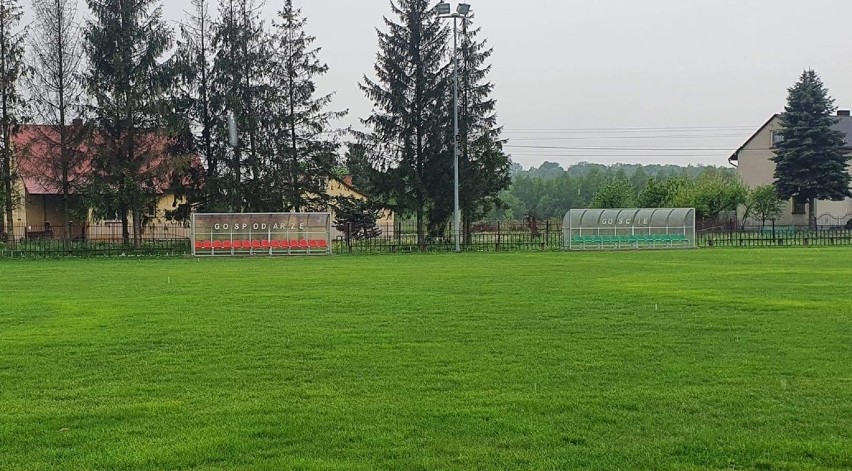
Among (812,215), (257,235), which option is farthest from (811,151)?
(257,235)

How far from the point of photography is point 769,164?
66688 mm

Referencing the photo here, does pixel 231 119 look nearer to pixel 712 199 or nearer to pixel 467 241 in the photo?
pixel 467 241

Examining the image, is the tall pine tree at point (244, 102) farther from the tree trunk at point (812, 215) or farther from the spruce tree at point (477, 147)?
the tree trunk at point (812, 215)

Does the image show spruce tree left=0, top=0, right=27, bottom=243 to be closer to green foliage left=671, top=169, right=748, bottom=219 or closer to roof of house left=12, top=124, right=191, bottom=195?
roof of house left=12, top=124, right=191, bottom=195

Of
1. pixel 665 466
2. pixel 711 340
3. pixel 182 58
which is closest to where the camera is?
pixel 665 466

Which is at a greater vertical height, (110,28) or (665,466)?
(110,28)

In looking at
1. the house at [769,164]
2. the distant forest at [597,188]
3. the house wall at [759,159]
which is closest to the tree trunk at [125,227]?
the distant forest at [597,188]

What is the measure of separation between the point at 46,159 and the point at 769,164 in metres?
57.5

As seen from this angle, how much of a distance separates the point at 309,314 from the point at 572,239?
1179 inches

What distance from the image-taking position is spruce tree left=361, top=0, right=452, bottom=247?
43188 mm

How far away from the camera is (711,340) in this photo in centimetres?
966

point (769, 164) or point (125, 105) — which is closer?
point (125, 105)

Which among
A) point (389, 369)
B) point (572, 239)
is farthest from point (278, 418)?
point (572, 239)

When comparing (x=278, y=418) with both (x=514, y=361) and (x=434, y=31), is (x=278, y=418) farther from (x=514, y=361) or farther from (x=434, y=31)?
(x=434, y=31)
